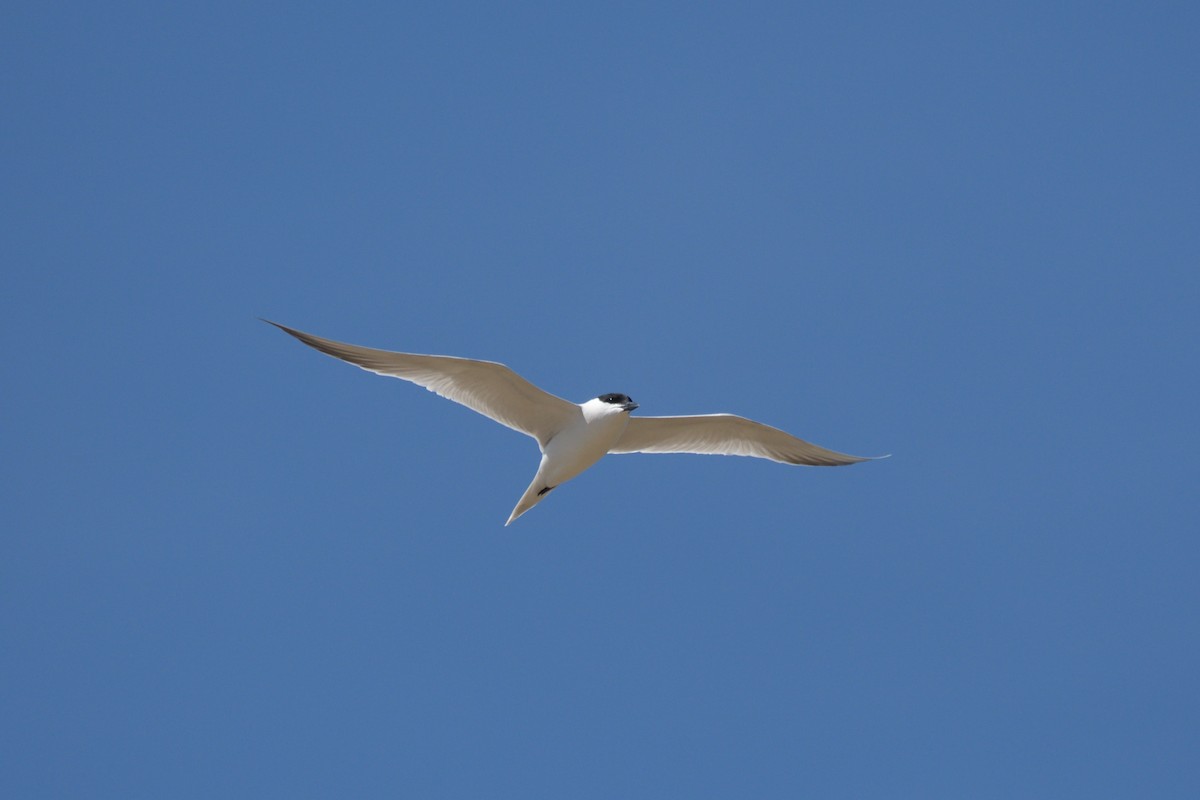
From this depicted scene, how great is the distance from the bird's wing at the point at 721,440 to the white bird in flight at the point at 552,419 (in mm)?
13

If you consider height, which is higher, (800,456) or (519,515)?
(800,456)

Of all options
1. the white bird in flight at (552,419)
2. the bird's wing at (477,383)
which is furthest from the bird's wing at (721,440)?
the bird's wing at (477,383)

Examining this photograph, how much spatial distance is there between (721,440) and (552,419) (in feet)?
8.35

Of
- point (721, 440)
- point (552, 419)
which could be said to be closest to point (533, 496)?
point (552, 419)

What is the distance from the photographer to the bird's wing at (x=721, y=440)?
1597 cm

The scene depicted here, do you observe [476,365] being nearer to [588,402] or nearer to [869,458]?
[588,402]

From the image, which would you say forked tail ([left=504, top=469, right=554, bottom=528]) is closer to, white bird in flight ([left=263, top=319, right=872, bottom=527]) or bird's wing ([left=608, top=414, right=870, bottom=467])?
white bird in flight ([left=263, top=319, right=872, bottom=527])

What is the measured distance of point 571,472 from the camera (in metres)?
15.2

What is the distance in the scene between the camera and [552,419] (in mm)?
15344

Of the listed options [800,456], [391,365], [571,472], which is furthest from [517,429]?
[800,456]

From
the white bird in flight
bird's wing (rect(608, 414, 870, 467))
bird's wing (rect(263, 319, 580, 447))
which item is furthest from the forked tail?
bird's wing (rect(608, 414, 870, 467))

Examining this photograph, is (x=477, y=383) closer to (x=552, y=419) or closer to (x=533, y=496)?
(x=552, y=419)

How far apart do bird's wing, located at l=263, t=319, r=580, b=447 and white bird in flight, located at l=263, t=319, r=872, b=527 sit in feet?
0.04

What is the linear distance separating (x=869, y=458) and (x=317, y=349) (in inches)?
285
